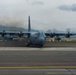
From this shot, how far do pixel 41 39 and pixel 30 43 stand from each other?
3.78 m

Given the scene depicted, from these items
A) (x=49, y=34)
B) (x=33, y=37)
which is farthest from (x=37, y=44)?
(x=49, y=34)

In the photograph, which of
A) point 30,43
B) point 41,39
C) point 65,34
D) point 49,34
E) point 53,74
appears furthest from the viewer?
point 65,34

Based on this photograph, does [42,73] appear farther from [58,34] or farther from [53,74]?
[58,34]

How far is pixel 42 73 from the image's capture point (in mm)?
12125

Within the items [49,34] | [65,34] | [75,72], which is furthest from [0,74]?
[65,34]

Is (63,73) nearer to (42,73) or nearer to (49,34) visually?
(42,73)

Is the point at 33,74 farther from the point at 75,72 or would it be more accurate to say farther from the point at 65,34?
the point at 65,34

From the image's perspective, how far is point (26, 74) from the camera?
1190cm

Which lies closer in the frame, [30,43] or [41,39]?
[41,39]

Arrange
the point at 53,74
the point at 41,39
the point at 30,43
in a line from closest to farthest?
the point at 53,74 < the point at 41,39 < the point at 30,43

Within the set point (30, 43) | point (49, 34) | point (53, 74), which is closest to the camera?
point (53, 74)

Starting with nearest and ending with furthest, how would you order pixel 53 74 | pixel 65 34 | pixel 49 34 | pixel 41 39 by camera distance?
pixel 53 74, pixel 41 39, pixel 49 34, pixel 65 34

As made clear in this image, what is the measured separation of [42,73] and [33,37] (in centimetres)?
3202

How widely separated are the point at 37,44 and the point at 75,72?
3185 cm
